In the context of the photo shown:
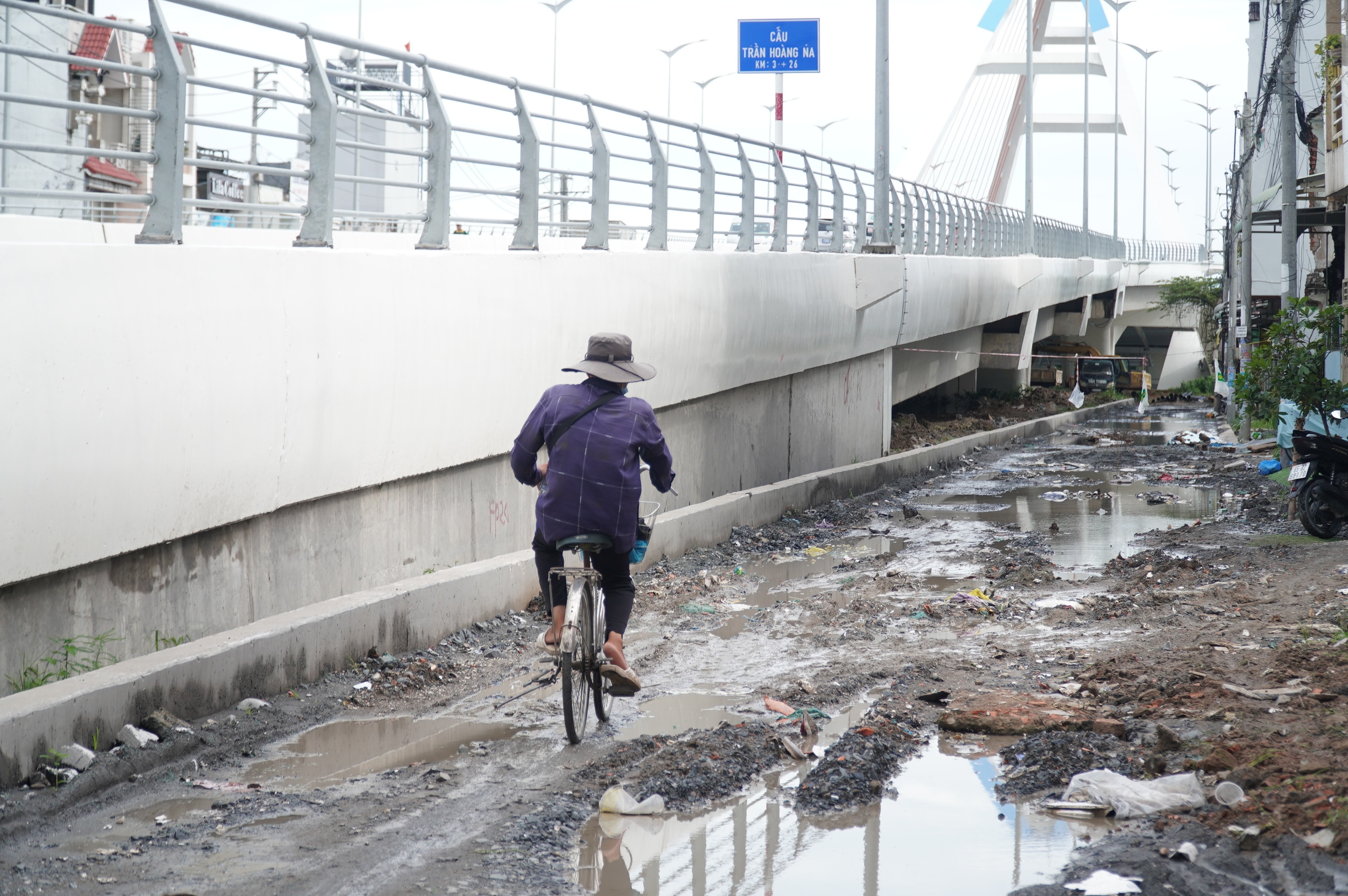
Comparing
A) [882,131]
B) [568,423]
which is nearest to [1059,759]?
[568,423]

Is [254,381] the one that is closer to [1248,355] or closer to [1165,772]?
[1165,772]

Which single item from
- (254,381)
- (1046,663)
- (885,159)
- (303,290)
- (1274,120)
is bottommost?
(1046,663)

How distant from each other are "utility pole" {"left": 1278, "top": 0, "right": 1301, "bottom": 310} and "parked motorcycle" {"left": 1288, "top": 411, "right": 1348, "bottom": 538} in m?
7.49

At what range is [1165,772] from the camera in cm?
522

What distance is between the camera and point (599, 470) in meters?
5.94

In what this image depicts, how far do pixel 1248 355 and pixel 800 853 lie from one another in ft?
84.2

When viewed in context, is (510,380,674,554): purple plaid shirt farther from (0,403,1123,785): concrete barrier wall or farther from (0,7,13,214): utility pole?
(0,7,13,214): utility pole

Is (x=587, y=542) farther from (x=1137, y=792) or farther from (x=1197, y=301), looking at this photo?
(x=1197, y=301)

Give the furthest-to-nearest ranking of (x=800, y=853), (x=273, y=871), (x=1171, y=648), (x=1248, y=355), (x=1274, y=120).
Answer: (x=1274, y=120)
(x=1248, y=355)
(x=1171, y=648)
(x=800, y=853)
(x=273, y=871)

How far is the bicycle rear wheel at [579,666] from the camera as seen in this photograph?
5.77 metres

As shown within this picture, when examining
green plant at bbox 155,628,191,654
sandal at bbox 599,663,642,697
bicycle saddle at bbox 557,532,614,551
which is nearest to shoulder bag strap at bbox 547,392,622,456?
bicycle saddle at bbox 557,532,614,551

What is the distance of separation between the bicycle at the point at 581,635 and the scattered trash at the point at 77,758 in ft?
6.36

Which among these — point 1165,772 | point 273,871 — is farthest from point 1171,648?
point 273,871

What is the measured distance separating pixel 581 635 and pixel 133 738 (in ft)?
6.36
